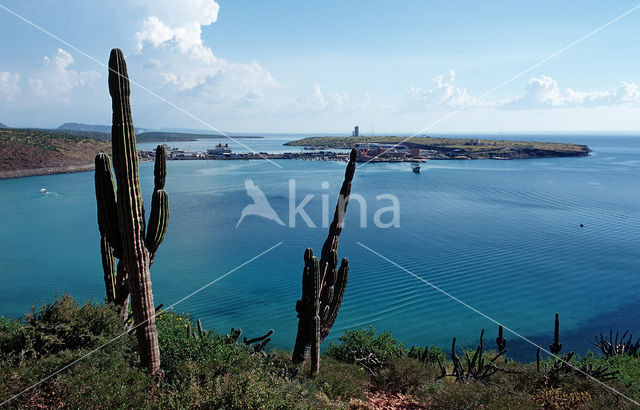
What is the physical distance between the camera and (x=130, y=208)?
18.2ft

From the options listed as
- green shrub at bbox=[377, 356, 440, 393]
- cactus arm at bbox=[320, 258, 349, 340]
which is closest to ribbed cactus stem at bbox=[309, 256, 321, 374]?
cactus arm at bbox=[320, 258, 349, 340]

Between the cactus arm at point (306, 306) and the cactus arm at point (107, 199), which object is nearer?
the cactus arm at point (107, 199)

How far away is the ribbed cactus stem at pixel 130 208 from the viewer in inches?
216

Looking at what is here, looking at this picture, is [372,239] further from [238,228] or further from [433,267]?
[238,228]

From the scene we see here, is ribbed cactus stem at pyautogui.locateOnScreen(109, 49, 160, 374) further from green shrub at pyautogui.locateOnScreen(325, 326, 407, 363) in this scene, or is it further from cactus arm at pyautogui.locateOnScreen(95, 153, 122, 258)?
green shrub at pyautogui.locateOnScreen(325, 326, 407, 363)

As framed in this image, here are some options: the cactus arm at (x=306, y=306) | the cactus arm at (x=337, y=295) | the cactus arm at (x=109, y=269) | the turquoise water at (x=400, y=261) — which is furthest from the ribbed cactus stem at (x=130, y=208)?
the turquoise water at (x=400, y=261)

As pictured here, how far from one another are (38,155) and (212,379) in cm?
7121

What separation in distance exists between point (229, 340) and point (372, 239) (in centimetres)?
2004

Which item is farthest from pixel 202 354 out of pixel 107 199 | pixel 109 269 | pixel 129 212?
pixel 107 199

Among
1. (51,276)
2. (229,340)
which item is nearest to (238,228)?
(51,276)

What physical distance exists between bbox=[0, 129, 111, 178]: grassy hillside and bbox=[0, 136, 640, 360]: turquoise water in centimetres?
1588

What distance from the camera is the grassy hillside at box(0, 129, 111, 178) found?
57.6 m

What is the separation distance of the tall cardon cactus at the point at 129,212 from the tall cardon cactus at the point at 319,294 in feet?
8.32

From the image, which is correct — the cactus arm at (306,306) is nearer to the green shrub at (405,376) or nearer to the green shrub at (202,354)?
the green shrub at (202,354)
